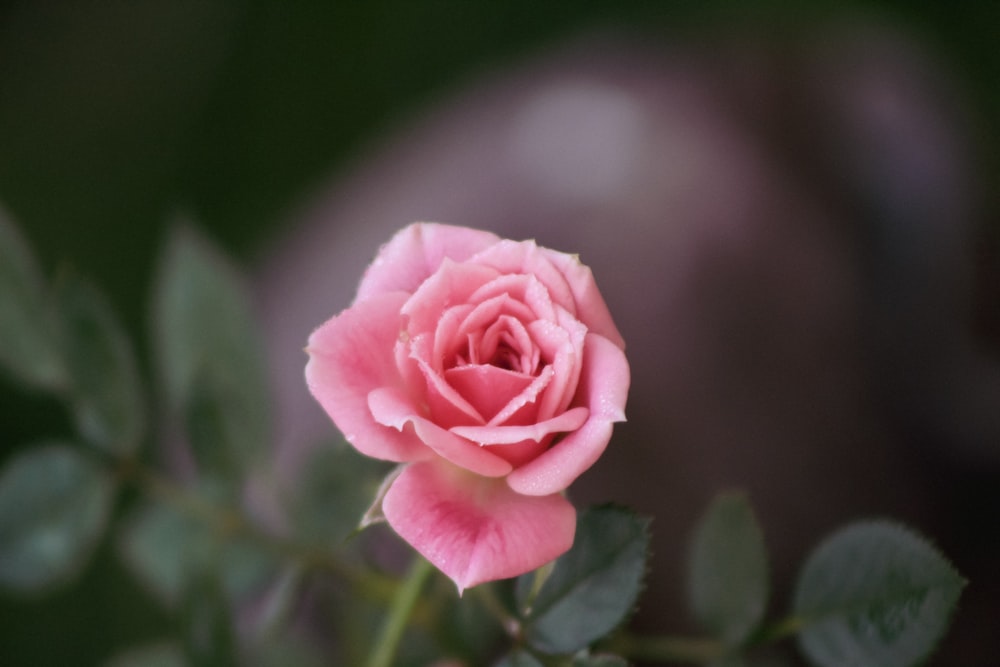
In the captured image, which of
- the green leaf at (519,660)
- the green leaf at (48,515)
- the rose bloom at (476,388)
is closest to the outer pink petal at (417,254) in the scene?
the rose bloom at (476,388)

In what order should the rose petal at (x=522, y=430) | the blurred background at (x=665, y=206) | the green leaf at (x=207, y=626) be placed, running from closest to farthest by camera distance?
the rose petal at (x=522, y=430), the green leaf at (x=207, y=626), the blurred background at (x=665, y=206)

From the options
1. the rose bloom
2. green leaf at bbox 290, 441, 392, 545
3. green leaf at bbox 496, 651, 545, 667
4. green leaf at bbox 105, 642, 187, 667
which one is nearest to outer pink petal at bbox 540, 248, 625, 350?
the rose bloom

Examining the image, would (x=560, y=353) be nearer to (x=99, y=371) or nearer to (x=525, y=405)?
(x=525, y=405)

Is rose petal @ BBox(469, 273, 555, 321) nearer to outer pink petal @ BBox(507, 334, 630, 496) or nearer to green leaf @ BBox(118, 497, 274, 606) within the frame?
outer pink petal @ BBox(507, 334, 630, 496)

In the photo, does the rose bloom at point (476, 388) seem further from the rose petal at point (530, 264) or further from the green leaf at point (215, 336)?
the green leaf at point (215, 336)

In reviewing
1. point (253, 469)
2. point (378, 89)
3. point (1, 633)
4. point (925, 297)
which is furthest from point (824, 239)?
point (1, 633)

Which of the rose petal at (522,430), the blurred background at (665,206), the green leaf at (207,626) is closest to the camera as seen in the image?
the rose petal at (522,430)
